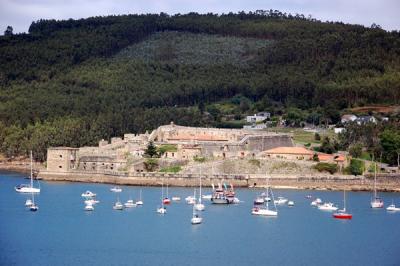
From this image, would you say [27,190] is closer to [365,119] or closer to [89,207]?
[89,207]

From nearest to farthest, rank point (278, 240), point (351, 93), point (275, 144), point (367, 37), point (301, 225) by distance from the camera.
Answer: point (278, 240), point (301, 225), point (275, 144), point (351, 93), point (367, 37)

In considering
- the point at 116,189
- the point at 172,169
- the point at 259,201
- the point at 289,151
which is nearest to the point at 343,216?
the point at 259,201

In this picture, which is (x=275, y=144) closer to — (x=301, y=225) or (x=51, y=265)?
(x=301, y=225)

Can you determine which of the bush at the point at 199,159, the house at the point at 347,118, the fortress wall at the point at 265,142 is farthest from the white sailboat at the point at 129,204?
the house at the point at 347,118

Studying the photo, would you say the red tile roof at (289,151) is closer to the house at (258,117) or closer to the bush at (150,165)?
the bush at (150,165)

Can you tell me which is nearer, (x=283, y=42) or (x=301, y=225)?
(x=301, y=225)

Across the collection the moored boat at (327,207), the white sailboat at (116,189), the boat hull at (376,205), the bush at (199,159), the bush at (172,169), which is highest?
the bush at (199,159)

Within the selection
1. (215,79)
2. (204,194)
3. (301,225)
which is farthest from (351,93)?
(301,225)
